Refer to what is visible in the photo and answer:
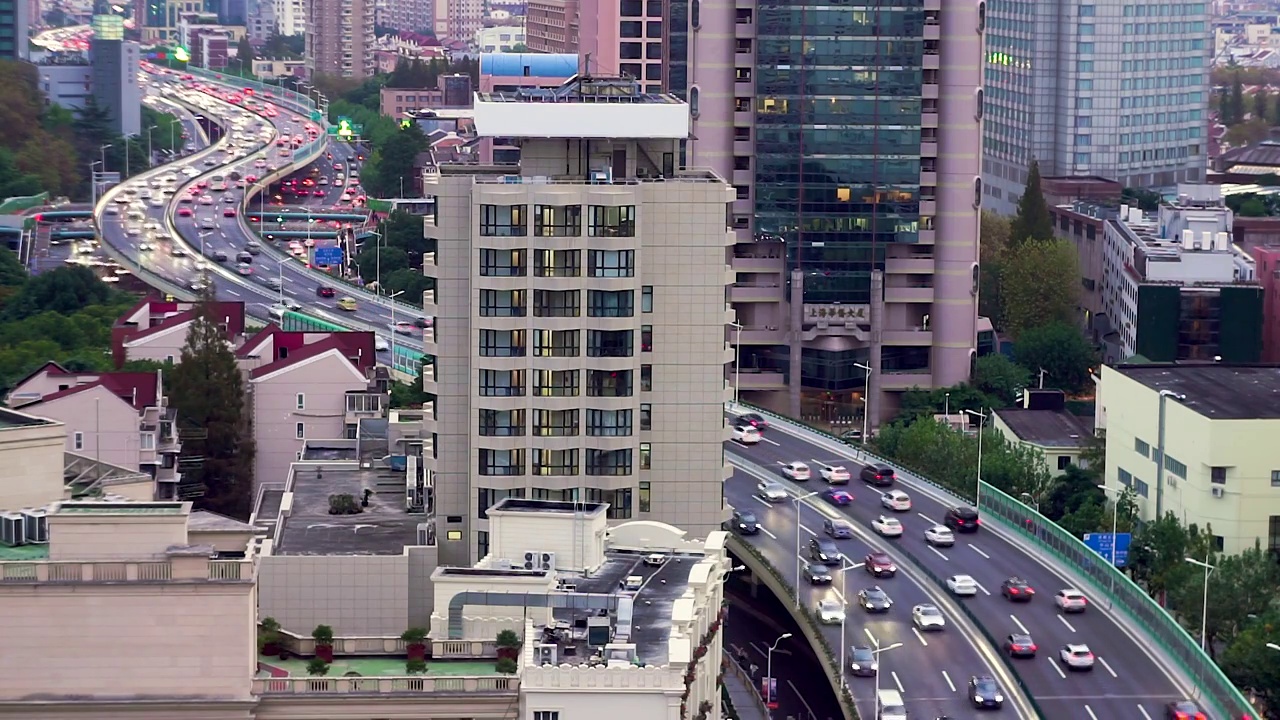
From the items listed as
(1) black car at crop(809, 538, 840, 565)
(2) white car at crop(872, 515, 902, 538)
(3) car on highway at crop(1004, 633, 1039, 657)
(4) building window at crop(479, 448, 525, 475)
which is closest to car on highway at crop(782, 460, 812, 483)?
(2) white car at crop(872, 515, 902, 538)

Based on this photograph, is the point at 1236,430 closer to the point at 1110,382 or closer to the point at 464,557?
the point at 1110,382

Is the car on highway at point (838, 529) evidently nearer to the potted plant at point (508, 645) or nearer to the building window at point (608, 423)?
the building window at point (608, 423)

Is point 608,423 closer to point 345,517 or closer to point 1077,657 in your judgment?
point 345,517

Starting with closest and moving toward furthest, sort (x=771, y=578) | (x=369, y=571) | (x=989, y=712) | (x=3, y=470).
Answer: (x=3, y=470), (x=369, y=571), (x=989, y=712), (x=771, y=578)

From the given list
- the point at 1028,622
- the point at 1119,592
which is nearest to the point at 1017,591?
the point at 1028,622

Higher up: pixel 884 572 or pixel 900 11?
pixel 900 11

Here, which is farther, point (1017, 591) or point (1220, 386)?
point (1220, 386)

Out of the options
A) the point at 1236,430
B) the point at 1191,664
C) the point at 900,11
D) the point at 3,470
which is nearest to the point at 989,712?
the point at 1191,664
